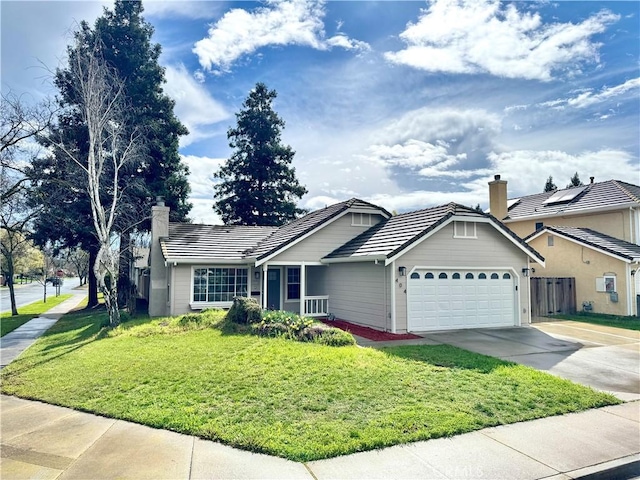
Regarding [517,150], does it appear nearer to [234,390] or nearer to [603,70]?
[603,70]

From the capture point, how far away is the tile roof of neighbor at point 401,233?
13.8m

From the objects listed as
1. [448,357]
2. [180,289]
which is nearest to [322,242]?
[180,289]

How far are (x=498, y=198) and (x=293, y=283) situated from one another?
16624 millimetres

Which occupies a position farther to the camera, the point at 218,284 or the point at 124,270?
the point at 124,270

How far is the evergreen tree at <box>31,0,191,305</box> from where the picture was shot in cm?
2145

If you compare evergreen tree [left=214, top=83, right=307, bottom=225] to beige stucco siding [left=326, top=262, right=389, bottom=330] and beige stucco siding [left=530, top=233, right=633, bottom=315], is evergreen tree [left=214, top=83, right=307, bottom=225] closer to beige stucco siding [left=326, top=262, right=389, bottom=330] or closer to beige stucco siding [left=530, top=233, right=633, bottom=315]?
beige stucco siding [left=326, top=262, right=389, bottom=330]

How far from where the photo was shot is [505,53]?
13.3 metres

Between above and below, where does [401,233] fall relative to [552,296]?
above

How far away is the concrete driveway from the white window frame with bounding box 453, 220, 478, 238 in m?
3.41

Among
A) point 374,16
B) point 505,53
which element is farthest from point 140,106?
point 505,53

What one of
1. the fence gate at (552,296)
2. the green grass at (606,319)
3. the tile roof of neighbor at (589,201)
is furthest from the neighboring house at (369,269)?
the tile roof of neighbor at (589,201)

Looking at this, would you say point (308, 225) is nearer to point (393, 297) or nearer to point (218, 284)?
point (218, 284)

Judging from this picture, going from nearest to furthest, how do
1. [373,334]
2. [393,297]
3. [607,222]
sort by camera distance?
[373,334] → [393,297] → [607,222]

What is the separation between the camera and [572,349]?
11.2m
